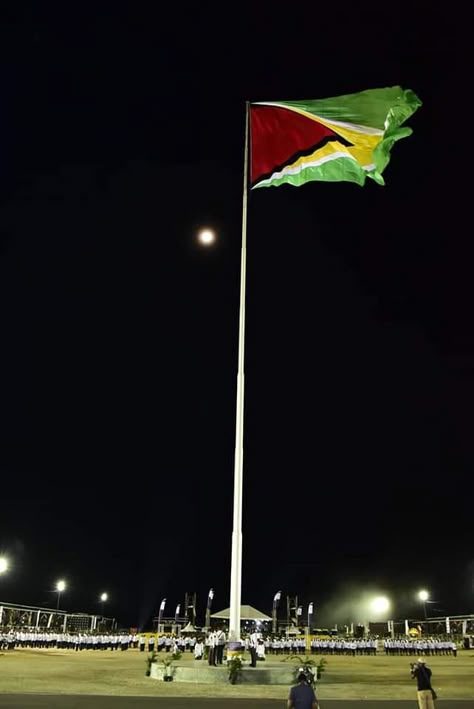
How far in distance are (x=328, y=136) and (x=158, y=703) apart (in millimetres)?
16503

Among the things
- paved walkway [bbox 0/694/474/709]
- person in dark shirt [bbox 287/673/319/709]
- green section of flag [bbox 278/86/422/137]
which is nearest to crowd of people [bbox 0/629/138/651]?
paved walkway [bbox 0/694/474/709]

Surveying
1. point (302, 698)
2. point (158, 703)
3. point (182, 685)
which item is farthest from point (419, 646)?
point (302, 698)

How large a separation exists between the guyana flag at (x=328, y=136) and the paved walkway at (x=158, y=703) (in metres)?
13.8

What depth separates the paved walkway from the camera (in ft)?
42.1

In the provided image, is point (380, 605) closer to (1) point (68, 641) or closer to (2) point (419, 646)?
(2) point (419, 646)

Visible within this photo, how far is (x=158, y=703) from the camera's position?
1361 cm

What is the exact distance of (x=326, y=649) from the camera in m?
44.9

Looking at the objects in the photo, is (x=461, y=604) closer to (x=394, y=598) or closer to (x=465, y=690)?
(x=394, y=598)

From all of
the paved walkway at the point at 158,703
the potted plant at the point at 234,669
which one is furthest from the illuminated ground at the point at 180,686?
the paved walkway at the point at 158,703

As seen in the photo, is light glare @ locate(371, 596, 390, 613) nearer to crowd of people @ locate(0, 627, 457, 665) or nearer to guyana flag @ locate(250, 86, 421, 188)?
crowd of people @ locate(0, 627, 457, 665)

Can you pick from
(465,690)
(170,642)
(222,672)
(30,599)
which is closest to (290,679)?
(222,672)

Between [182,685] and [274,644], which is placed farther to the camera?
[274,644]

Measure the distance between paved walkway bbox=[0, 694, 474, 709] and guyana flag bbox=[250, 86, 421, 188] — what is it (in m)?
13.8

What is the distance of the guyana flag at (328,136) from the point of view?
18828 millimetres
